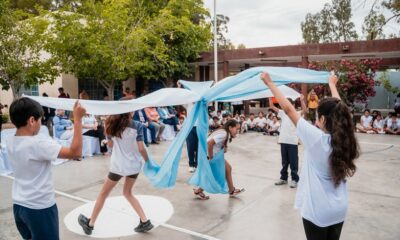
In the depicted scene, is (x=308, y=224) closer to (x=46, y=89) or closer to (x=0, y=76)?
(x=0, y=76)

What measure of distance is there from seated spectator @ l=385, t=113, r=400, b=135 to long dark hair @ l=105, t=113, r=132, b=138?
11.1 m

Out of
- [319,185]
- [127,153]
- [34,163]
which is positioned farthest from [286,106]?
[127,153]

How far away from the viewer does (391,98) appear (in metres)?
21.9

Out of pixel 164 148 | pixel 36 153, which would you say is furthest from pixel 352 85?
pixel 36 153

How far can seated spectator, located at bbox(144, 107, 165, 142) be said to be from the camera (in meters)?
10.4

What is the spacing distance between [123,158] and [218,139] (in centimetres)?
158

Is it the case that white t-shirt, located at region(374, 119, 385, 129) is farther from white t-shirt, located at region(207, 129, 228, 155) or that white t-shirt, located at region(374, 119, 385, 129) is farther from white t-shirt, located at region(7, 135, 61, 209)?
white t-shirt, located at region(7, 135, 61, 209)

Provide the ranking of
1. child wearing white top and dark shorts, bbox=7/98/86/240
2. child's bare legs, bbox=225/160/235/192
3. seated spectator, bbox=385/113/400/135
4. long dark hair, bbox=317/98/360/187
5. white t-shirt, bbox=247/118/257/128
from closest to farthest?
long dark hair, bbox=317/98/360/187 < child wearing white top and dark shorts, bbox=7/98/86/240 < child's bare legs, bbox=225/160/235/192 < seated spectator, bbox=385/113/400/135 < white t-shirt, bbox=247/118/257/128

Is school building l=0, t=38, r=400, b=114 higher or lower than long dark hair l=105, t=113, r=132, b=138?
higher

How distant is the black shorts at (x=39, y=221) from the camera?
93.9 inches

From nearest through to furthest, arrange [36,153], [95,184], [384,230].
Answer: [36,153]
[384,230]
[95,184]

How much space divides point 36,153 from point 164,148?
7.45 metres

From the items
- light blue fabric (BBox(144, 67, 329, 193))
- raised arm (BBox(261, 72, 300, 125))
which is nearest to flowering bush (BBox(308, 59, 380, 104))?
light blue fabric (BBox(144, 67, 329, 193))

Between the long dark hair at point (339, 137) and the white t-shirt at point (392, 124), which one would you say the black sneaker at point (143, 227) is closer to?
the long dark hair at point (339, 137)
